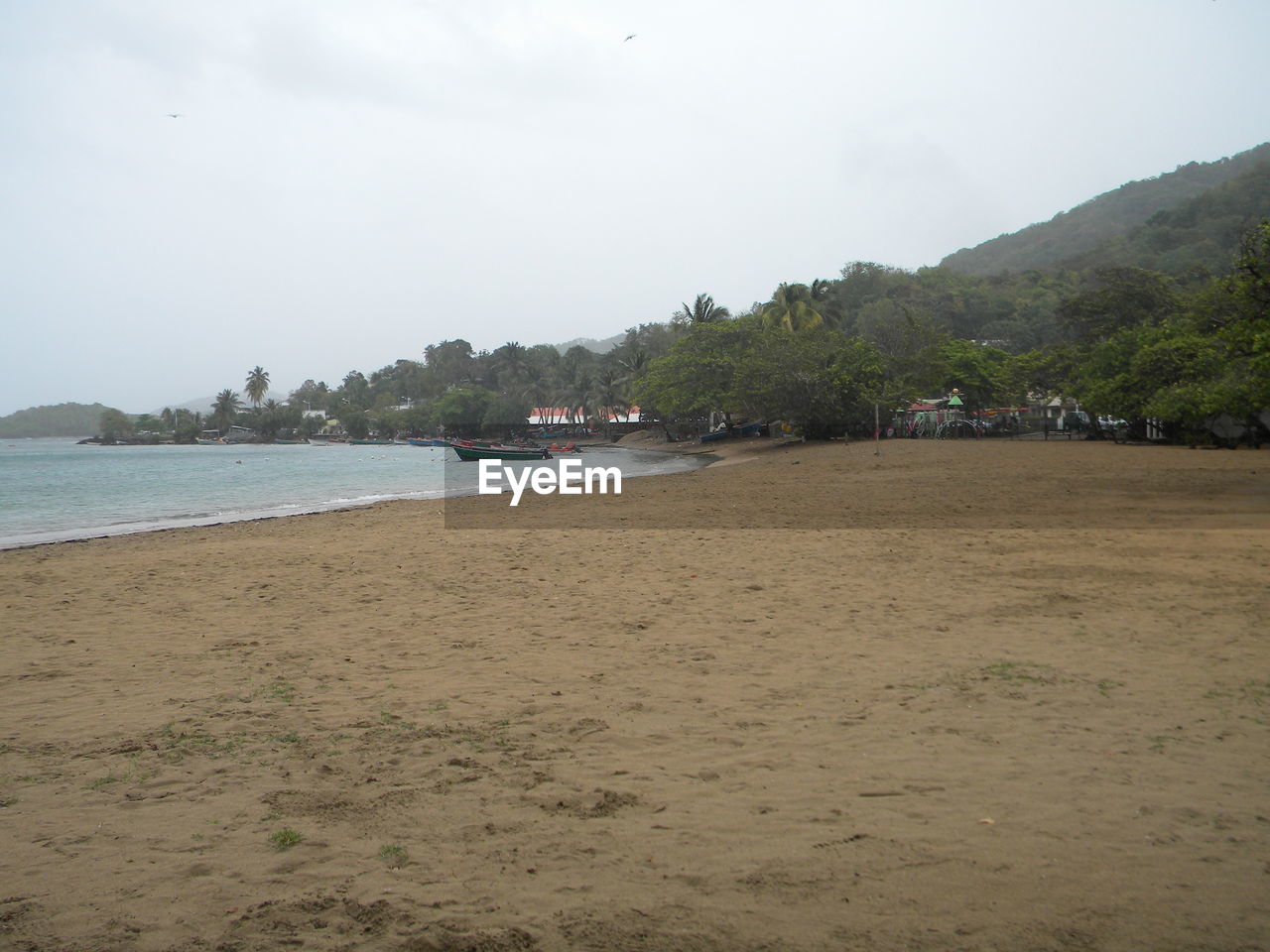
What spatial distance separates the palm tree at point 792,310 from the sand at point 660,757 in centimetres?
4970

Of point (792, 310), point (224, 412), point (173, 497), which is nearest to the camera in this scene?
point (173, 497)

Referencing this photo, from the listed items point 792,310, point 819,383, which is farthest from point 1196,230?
point 819,383

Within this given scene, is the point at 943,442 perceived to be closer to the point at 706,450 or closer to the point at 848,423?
the point at 848,423

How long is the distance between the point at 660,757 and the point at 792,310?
189 feet

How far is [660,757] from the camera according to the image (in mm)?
4352

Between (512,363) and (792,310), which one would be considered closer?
(792,310)

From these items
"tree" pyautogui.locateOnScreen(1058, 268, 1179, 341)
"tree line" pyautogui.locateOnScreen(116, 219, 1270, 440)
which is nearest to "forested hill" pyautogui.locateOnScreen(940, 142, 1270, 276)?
"tree line" pyautogui.locateOnScreen(116, 219, 1270, 440)

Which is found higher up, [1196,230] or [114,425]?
[1196,230]

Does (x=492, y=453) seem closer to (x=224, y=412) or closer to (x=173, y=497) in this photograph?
(x=173, y=497)

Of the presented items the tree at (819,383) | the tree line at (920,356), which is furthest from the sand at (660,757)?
the tree at (819,383)

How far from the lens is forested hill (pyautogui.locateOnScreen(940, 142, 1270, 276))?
109 m

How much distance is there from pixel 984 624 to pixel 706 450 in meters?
47.7

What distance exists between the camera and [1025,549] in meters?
10.1

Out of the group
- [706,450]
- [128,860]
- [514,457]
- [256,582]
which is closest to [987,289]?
[706,450]
